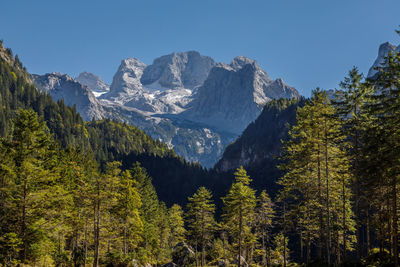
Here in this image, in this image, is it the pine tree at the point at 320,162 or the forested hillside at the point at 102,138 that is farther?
the forested hillside at the point at 102,138

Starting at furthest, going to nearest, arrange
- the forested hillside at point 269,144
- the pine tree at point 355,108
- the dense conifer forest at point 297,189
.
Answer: the forested hillside at point 269,144, the pine tree at point 355,108, the dense conifer forest at point 297,189

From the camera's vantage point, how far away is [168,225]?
62.8 meters

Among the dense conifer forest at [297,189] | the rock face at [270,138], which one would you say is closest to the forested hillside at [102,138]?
the rock face at [270,138]

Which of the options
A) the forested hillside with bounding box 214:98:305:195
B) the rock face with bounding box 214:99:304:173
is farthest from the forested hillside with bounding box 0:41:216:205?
the rock face with bounding box 214:99:304:173

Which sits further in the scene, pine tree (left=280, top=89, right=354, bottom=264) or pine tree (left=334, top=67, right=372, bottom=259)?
pine tree (left=280, top=89, right=354, bottom=264)

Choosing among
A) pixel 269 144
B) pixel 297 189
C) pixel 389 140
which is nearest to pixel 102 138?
pixel 269 144

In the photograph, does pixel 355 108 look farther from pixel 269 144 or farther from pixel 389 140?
pixel 269 144

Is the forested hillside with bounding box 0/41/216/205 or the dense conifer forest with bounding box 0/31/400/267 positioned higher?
the forested hillside with bounding box 0/41/216/205

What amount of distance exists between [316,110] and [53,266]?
29.7 meters

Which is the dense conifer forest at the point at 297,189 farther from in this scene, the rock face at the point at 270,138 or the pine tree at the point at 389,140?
the rock face at the point at 270,138

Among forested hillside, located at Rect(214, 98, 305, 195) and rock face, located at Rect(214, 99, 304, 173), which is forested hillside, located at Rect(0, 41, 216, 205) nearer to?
forested hillside, located at Rect(214, 98, 305, 195)

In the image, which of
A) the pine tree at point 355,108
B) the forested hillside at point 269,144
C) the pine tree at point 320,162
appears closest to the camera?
the pine tree at point 355,108

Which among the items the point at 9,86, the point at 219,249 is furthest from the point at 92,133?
the point at 219,249

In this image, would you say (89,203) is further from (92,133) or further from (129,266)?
(92,133)
